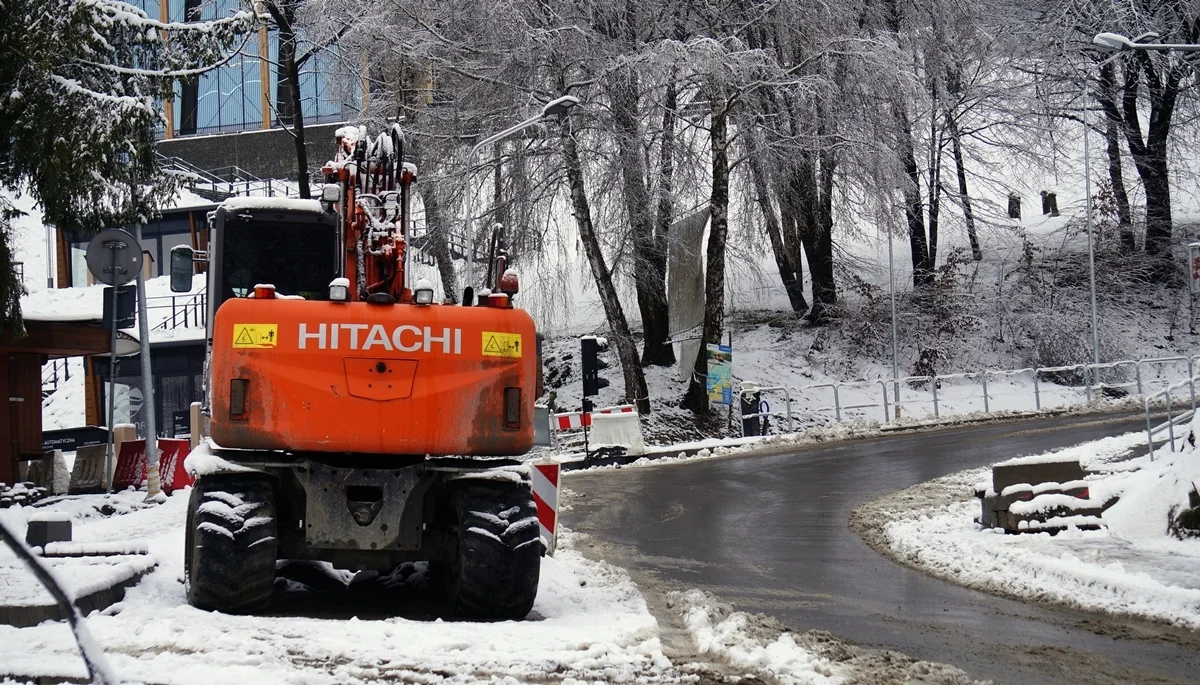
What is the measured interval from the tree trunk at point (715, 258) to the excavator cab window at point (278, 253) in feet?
58.4

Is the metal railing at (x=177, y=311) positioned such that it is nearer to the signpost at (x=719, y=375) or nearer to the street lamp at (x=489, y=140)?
the street lamp at (x=489, y=140)

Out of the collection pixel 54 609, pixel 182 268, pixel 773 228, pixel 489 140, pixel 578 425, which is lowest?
pixel 54 609

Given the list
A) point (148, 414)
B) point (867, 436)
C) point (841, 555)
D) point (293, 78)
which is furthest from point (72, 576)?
point (867, 436)

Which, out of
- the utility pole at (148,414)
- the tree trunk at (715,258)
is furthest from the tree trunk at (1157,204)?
the utility pole at (148,414)

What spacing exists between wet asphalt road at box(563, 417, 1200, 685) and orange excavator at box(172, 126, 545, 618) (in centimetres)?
219

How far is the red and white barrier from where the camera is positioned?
11914mm

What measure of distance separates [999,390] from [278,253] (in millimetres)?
26662

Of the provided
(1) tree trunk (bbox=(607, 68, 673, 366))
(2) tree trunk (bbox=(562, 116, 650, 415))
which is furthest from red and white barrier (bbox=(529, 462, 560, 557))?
(2) tree trunk (bbox=(562, 116, 650, 415))

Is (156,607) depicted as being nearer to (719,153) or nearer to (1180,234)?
(719,153)

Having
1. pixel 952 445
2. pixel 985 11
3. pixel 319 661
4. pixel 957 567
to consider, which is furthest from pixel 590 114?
pixel 319 661

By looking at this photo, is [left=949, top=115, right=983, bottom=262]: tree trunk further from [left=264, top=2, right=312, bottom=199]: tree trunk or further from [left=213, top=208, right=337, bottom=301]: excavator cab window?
[left=213, top=208, right=337, bottom=301]: excavator cab window

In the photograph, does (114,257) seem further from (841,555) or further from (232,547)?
(841,555)

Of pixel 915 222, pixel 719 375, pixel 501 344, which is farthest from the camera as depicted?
pixel 915 222

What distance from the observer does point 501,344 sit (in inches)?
364
